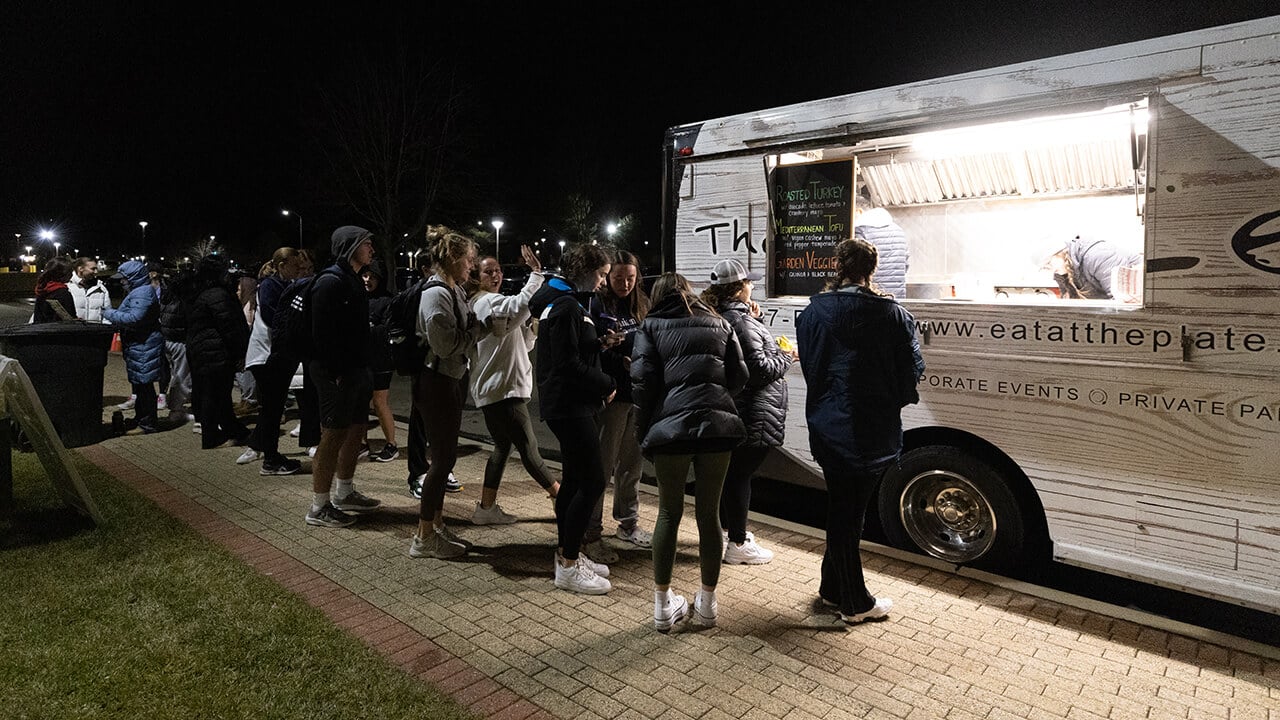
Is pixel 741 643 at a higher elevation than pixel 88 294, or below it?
below

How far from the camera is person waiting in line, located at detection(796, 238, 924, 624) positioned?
151 inches

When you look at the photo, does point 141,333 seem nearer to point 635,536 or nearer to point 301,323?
point 301,323

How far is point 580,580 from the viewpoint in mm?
4465

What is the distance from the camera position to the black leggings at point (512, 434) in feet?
17.3

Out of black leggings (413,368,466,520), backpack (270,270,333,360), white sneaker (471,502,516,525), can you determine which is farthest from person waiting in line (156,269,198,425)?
black leggings (413,368,466,520)

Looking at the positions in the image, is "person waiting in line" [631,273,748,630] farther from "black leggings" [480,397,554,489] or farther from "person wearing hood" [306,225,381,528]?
"person wearing hood" [306,225,381,528]

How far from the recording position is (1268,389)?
3.55 metres

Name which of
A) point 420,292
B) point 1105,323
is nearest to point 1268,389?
point 1105,323

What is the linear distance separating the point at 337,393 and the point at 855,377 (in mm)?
→ 3391

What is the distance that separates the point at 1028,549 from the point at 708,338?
227cm

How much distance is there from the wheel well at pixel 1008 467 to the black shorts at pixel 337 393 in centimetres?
353

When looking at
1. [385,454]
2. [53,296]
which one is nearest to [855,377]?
[385,454]

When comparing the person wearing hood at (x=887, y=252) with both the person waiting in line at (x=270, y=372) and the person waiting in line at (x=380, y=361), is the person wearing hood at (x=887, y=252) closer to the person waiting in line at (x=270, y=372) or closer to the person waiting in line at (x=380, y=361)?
the person waiting in line at (x=380, y=361)

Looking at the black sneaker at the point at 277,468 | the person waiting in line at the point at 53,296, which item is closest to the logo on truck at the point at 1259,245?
the black sneaker at the point at 277,468
